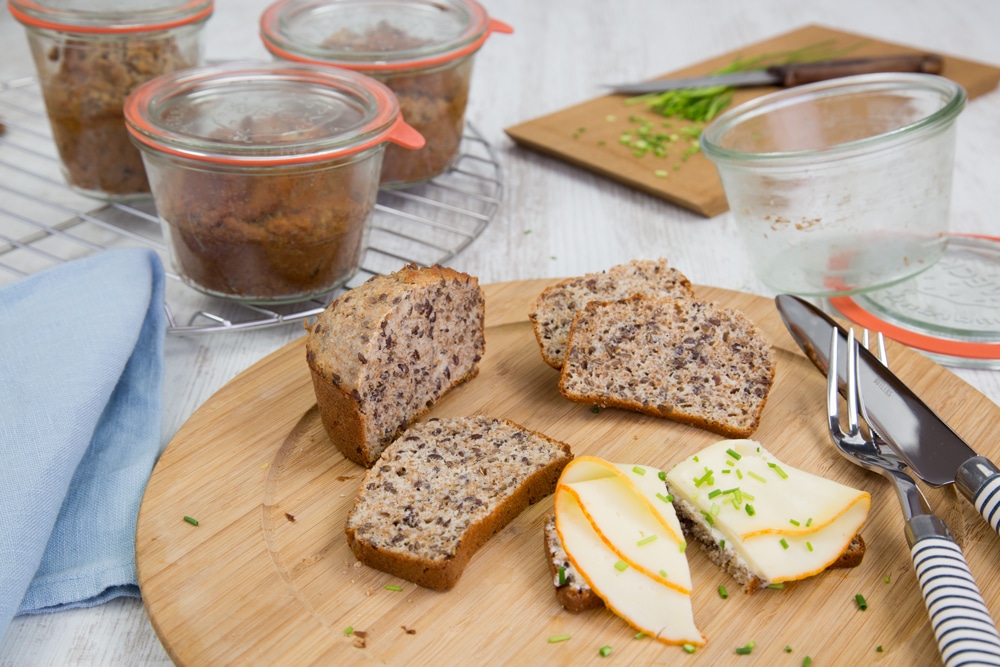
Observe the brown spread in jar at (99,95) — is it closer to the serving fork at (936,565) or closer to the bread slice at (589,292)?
the bread slice at (589,292)

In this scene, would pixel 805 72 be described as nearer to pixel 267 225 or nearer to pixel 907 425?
pixel 907 425

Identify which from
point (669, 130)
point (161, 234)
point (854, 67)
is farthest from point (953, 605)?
point (854, 67)

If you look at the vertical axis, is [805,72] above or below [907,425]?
above

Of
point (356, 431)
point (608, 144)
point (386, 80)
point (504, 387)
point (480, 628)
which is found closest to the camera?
point (480, 628)

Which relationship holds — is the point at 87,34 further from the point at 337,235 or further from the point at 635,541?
the point at 635,541

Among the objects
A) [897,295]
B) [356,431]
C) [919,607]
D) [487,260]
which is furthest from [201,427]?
[897,295]

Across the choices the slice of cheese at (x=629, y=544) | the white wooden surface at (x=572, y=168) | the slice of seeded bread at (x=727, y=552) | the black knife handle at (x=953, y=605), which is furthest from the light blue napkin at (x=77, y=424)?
the black knife handle at (x=953, y=605)
